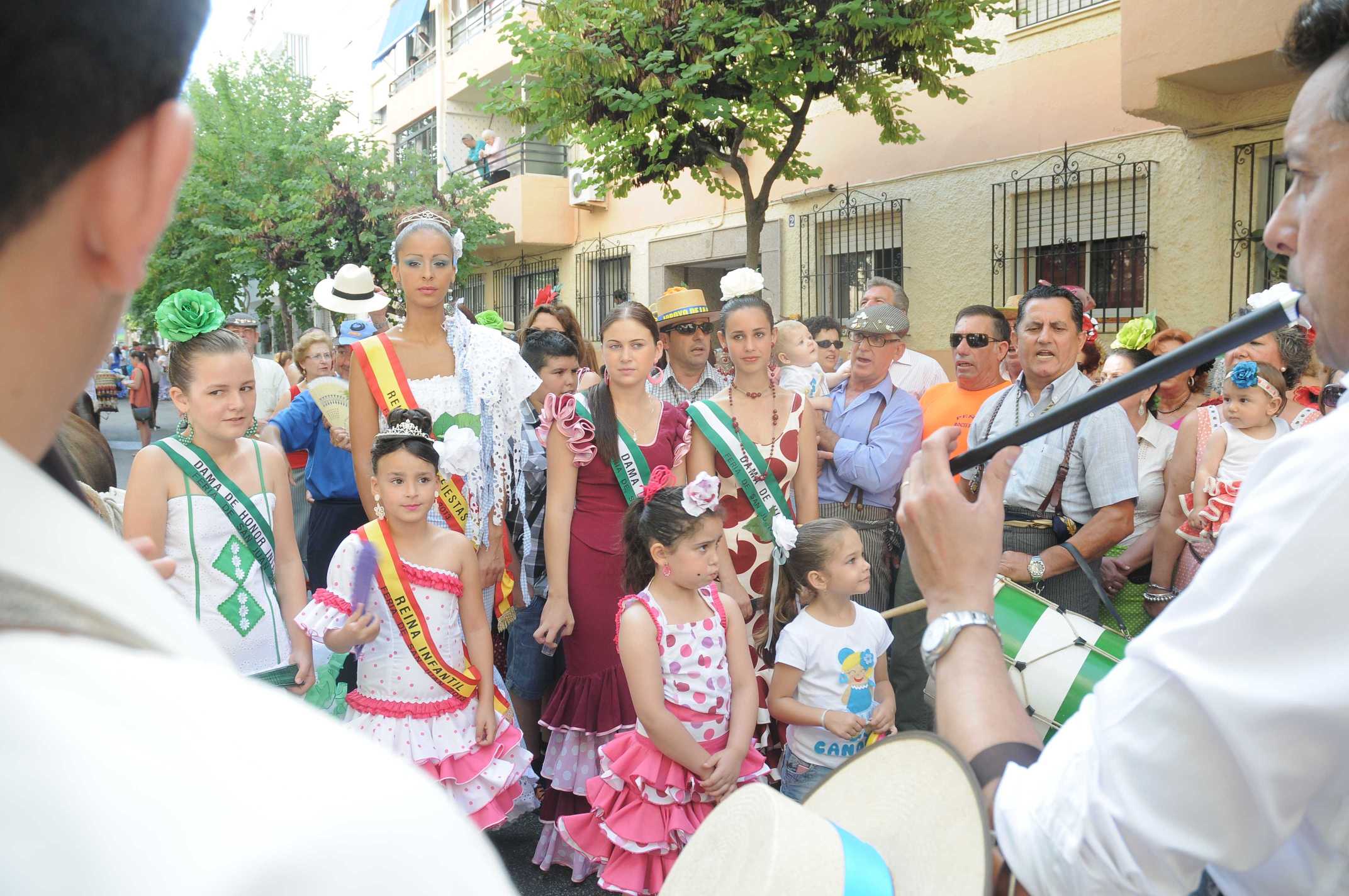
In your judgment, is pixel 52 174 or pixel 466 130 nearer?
pixel 52 174

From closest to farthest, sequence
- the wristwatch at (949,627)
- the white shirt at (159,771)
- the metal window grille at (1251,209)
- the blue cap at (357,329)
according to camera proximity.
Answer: the white shirt at (159,771), the wristwatch at (949,627), the blue cap at (357,329), the metal window grille at (1251,209)

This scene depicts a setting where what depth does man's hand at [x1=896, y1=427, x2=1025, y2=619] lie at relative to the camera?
156 cm

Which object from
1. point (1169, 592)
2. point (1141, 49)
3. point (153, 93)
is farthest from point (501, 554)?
point (1141, 49)

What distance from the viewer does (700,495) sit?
3568 millimetres

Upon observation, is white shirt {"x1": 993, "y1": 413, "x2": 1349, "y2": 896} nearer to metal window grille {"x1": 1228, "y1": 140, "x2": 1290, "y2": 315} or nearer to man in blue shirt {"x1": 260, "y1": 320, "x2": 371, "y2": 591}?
man in blue shirt {"x1": 260, "y1": 320, "x2": 371, "y2": 591}

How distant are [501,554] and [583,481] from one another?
0.48m

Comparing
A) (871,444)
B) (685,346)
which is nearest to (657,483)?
(871,444)

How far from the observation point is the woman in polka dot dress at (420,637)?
3.49 meters

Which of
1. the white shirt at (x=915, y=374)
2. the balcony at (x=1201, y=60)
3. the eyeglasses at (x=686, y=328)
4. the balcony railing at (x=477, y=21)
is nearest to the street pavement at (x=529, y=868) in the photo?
the eyeglasses at (x=686, y=328)

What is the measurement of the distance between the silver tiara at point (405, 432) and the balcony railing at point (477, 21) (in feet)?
56.1

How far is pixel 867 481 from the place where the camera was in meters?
4.60

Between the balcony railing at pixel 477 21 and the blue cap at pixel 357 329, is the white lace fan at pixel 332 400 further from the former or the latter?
the balcony railing at pixel 477 21

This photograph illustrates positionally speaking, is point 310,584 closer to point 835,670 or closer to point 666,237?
point 835,670

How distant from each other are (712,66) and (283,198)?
10404mm
